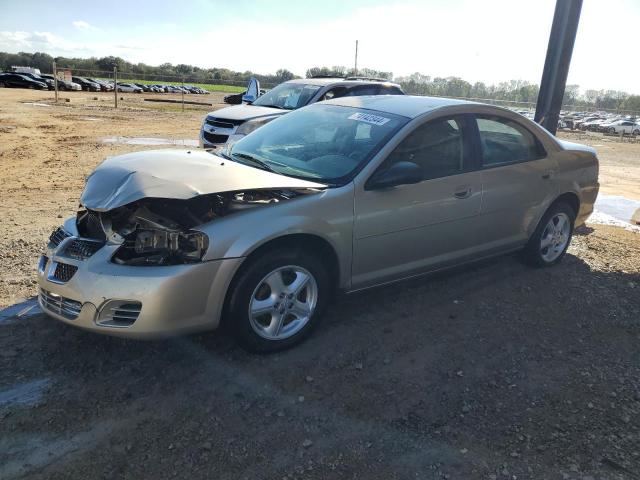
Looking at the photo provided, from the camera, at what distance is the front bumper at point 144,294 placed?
3.03 meters

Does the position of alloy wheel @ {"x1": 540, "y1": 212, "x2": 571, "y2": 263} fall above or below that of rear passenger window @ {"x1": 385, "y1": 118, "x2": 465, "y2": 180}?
below

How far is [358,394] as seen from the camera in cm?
322

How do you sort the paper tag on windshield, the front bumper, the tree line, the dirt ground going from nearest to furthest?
the dirt ground < the front bumper < the paper tag on windshield < the tree line

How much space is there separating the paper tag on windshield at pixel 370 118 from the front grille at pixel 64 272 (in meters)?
2.47

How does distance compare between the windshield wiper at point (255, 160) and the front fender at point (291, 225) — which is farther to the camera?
the windshield wiper at point (255, 160)

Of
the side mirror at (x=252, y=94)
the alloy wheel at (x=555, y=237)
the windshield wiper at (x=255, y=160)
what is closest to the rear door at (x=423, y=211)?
the windshield wiper at (x=255, y=160)

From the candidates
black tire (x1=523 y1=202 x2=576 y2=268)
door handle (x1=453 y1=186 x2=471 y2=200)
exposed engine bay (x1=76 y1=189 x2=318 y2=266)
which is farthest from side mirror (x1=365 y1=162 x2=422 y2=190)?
black tire (x1=523 y1=202 x2=576 y2=268)

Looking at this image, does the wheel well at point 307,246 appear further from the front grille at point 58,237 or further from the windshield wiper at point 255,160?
the front grille at point 58,237

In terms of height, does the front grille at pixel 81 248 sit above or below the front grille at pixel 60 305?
above

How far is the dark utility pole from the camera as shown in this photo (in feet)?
25.7

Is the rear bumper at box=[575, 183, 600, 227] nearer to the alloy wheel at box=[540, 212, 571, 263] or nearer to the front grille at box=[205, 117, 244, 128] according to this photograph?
the alloy wheel at box=[540, 212, 571, 263]

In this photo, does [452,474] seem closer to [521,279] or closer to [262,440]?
[262,440]

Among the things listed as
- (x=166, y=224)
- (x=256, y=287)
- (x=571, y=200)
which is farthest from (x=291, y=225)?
(x=571, y=200)

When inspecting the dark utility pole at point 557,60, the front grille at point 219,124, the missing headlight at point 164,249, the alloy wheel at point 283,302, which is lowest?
the alloy wheel at point 283,302
